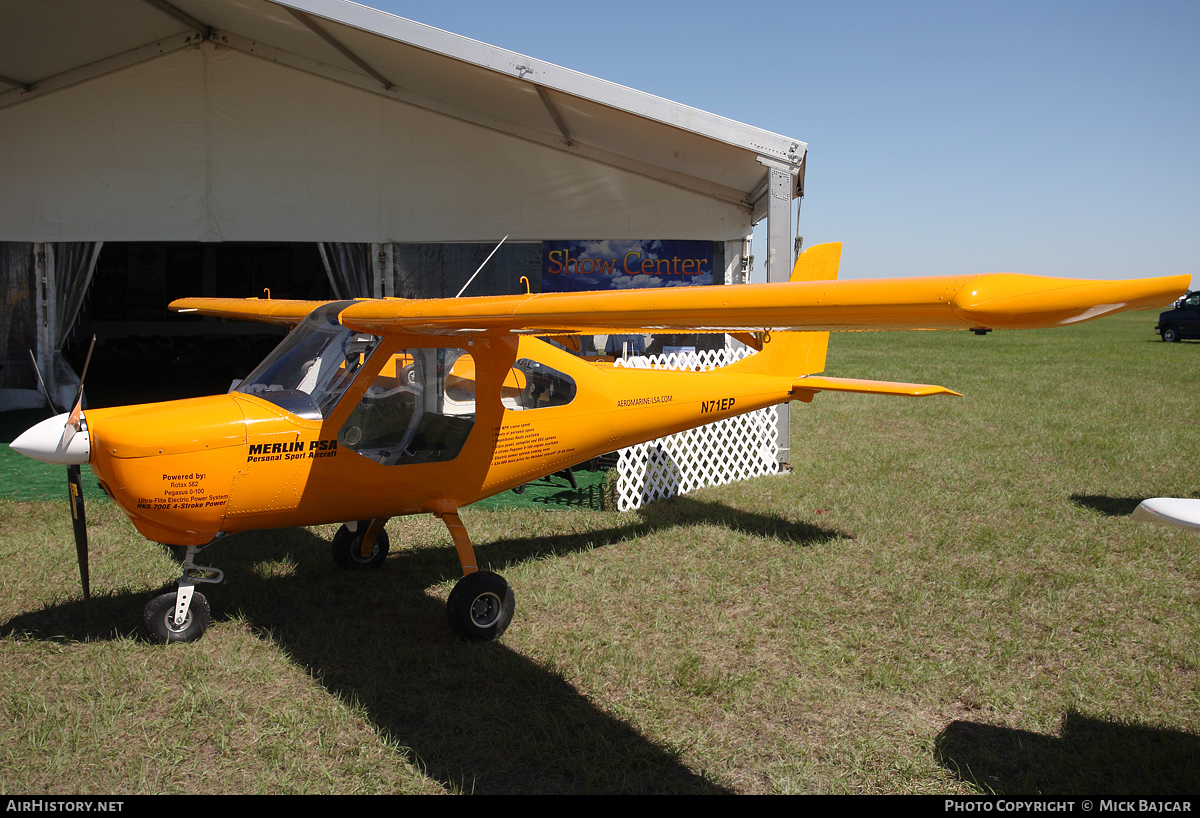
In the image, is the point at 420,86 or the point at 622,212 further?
the point at 622,212

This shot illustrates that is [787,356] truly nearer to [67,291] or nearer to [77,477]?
[77,477]

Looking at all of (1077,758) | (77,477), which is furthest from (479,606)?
(1077,758)

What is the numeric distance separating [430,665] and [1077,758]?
322cm

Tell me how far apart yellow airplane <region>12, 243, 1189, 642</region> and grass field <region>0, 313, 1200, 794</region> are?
0.49 m

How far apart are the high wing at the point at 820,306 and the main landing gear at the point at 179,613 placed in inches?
71.9

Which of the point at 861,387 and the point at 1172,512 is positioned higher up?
the point at 861,387

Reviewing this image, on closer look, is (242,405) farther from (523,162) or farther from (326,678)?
(523,162)

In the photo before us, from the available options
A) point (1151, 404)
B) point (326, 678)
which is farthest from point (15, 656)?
point (1151, 404)

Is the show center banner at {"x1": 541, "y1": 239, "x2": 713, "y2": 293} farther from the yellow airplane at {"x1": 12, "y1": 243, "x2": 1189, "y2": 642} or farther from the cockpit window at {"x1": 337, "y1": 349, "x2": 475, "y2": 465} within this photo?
the cockpit window at {"x1": 337, "y1": 349, "x2": 475, "y2": 465}

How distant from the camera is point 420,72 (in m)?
9.87

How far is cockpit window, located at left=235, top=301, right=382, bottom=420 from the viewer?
14.4 feet

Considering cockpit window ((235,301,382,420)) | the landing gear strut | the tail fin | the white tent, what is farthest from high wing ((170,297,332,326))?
the white tent

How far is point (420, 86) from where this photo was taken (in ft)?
35.3

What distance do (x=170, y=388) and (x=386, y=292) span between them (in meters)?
6.10
